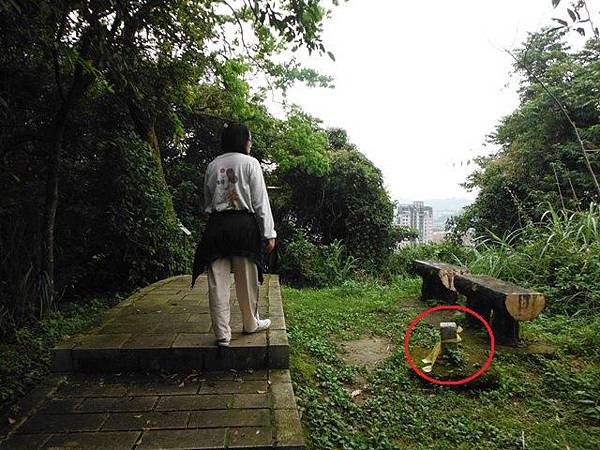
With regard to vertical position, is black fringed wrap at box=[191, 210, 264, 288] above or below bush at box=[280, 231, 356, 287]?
above

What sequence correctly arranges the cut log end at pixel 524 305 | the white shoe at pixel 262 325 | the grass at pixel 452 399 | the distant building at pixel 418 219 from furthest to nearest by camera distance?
1. the distant building at pixel 418 219
2. the cut log end at pixel 524 305
3. the white shoe at pixel 262 325
4. the grass at pixel 452 399

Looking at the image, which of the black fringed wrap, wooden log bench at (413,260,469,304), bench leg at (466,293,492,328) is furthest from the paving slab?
wooden log bench at (413,260,469,304)

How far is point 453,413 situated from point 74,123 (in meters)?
5.78

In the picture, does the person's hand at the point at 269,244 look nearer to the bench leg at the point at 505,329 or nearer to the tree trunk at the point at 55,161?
the bench leg at the point at 505,329

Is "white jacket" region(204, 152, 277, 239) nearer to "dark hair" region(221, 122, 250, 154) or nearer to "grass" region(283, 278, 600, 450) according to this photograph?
"dark hair" region(221, 122, 250, 154)

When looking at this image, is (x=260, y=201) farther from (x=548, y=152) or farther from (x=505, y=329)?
(x=548, y=152)

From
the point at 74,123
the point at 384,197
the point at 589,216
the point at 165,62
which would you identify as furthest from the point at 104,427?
the point at 384,197

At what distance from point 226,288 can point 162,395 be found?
816 millimetres

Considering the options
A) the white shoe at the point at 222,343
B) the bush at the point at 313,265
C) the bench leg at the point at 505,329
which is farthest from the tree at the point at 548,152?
the white shoe at the point at 222,343

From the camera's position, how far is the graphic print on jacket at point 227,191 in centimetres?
293

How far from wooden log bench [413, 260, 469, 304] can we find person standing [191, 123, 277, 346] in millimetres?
3145

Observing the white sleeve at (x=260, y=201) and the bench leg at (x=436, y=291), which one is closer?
the white sleeve at (x=260, y=201)

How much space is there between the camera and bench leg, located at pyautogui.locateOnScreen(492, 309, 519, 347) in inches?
152

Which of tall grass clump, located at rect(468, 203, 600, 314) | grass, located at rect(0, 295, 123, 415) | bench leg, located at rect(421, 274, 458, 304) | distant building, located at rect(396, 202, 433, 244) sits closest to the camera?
grass, located at rect(0, 295, 123, 415)
